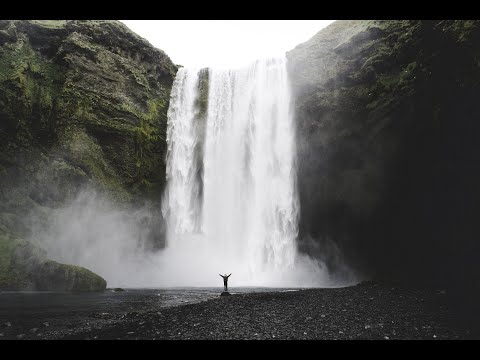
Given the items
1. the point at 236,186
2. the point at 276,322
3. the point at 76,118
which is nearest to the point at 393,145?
the point at 236,186

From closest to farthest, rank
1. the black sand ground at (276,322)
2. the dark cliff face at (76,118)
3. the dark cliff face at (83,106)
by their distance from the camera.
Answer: the black sand ground at (276,322) → the dark cliff face at (76,118) → the dark cliff face at (83,106)

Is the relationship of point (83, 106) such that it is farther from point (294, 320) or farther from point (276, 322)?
point (294, 320)

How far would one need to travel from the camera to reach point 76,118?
34.2 metres

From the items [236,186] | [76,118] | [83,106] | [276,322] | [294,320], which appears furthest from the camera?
[236,186]

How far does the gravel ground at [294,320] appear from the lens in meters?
10.8

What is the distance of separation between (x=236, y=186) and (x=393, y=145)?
14.6 meters

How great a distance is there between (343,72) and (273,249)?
16.7 meters

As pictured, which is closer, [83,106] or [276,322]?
[276,322]

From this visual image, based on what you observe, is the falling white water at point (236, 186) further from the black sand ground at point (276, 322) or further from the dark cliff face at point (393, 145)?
the black sand ground at point (276, 322)

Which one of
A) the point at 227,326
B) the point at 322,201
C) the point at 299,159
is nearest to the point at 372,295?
the point at 227,326

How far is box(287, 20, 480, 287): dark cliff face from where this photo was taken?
25.2 m

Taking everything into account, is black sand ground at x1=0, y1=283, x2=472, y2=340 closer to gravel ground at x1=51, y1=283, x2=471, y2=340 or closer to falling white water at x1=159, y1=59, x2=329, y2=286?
gravel ground at x1=51, y1=283, x2=471, y2=340

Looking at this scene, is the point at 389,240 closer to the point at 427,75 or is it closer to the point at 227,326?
the point at 427,75

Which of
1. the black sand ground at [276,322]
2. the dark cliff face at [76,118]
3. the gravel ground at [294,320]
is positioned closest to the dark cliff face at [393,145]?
the gravel ground at [294,320]
